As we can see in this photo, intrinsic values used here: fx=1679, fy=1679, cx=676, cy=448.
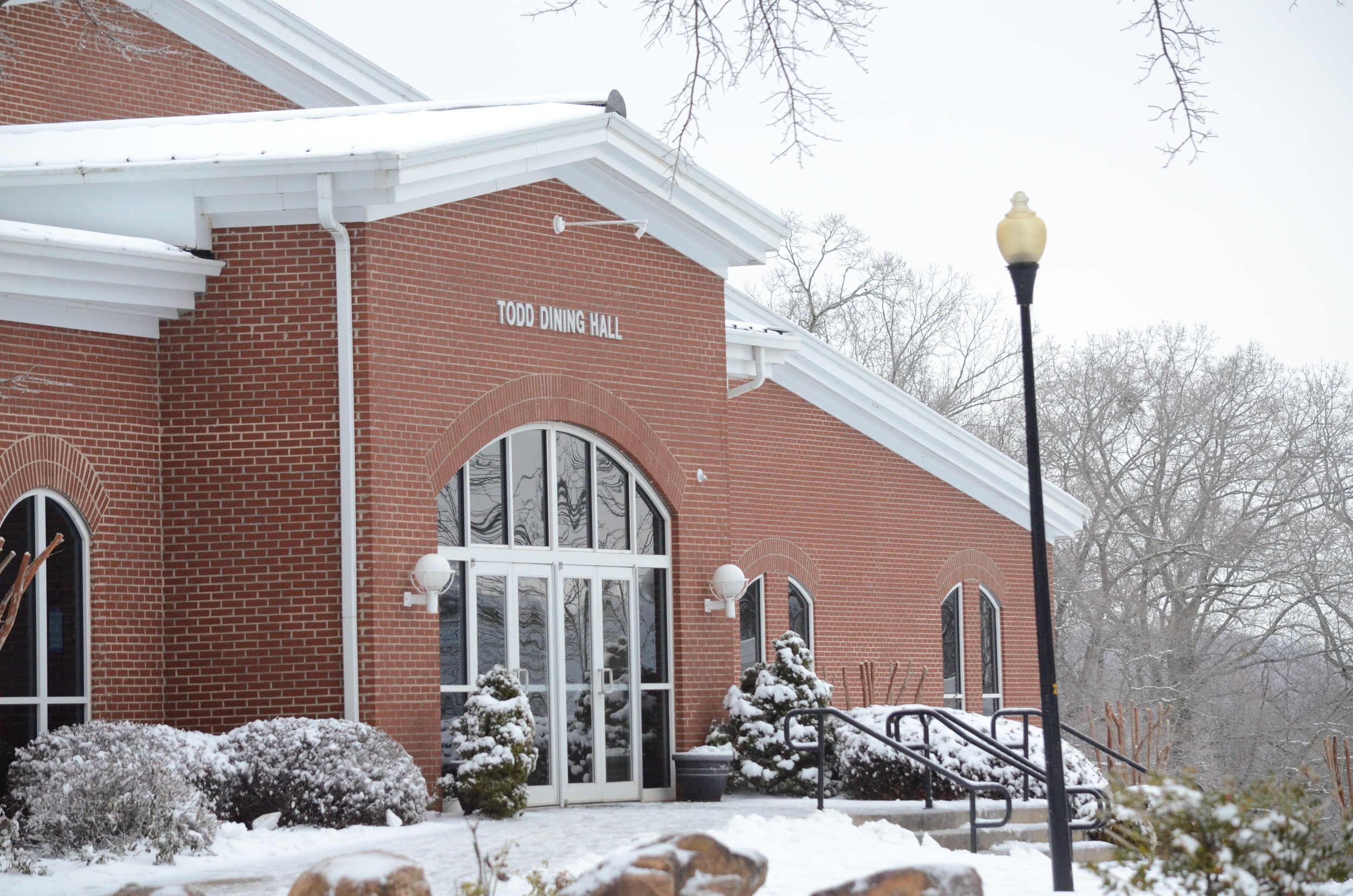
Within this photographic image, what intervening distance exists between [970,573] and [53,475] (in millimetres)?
14376

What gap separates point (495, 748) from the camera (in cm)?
1407

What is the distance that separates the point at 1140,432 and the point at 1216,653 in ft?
19.6

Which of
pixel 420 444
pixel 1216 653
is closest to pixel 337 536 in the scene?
pixel 420 444

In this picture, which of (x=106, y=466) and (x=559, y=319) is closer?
(x=106, y=466)

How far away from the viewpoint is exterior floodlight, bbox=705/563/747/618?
17.0 meters

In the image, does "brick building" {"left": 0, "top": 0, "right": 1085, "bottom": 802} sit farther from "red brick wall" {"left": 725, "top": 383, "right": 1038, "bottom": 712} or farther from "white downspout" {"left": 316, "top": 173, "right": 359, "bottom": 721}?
"red brick wall" {"left": 725, "top": 383, "right": 1038, "bottom": 712}

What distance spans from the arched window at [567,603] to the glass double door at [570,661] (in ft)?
0.04

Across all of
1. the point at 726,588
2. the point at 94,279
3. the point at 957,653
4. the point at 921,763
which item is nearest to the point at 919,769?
the point at 921,763

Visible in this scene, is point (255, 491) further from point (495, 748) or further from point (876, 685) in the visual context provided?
point (876, 685)

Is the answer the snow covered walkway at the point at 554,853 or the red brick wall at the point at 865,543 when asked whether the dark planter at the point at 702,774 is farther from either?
the red brick wall at the point at 865,543

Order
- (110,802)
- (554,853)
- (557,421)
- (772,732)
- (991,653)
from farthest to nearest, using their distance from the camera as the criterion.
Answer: (991,653), (772,732), (557,421), (554,853), (110,802)

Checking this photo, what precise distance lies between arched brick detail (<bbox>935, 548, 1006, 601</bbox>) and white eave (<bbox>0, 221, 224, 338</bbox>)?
1280 cm

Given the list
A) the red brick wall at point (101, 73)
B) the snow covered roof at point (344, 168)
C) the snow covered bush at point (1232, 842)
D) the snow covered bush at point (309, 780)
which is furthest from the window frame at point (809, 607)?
the snow covered bush at point (1232, 842)

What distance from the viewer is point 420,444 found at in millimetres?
14680
